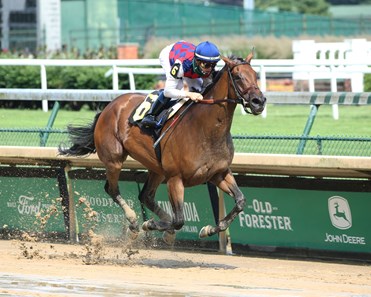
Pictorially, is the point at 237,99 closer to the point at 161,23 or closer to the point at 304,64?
the point at 304,64

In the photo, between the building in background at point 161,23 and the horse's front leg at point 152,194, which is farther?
the building in background at point 161,23

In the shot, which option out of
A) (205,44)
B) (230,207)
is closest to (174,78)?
(205,44)

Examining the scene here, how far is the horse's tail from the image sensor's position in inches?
399

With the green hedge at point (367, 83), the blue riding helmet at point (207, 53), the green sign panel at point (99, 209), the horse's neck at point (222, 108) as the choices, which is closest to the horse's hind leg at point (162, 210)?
the horse's neck at point (222, 108)

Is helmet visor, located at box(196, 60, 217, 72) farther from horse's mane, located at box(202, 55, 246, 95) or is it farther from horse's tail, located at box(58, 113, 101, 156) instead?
horse's tail, located at box(58, 113, 101, 156)

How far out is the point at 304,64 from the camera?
12289mm

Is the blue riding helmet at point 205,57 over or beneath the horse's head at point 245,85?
over

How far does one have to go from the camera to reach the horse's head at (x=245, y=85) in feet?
27.1

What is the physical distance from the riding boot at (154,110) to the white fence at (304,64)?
109 inches

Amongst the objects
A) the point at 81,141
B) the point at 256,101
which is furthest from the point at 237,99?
the point at 81,141

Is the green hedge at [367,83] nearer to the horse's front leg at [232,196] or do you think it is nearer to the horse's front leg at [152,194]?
the horse's front leg at [152,194]

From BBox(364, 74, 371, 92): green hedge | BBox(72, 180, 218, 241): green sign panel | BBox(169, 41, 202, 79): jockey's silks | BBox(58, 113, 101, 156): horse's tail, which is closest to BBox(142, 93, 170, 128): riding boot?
BBox(169, 41, 202, 79): jockey's silks

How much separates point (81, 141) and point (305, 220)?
2.32m

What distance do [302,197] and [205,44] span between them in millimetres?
1850
